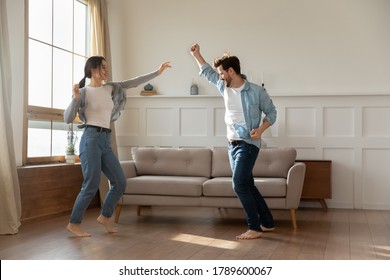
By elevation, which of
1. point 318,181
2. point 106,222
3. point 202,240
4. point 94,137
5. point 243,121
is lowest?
point 202,240

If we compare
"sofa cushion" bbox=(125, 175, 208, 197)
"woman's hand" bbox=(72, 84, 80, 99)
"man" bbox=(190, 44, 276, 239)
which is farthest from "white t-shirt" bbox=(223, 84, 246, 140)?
"woman's hand" bbox=(72, 84, 80, 99)

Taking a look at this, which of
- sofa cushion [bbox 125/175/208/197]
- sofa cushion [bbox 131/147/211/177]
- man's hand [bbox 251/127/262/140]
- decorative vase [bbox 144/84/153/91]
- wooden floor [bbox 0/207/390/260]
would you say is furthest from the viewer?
decorative vase [bbox 144/84/153/91]

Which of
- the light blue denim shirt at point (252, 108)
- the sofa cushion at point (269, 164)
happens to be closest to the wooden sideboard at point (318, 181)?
the sofa cushion at point (269, 164)

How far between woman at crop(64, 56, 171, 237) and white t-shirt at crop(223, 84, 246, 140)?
1.97 ft

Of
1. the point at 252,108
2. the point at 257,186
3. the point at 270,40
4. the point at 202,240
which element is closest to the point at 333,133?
the point at 270,40

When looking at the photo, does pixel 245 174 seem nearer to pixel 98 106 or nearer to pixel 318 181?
pixel 98 106

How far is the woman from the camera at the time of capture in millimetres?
4152

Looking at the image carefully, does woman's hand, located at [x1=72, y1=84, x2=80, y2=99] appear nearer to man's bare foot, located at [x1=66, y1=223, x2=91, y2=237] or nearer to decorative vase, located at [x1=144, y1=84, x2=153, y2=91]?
man's bare foot, located at [x1=66, y1=223, x2=91, y2=237]

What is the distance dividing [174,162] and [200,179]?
515 millimetres

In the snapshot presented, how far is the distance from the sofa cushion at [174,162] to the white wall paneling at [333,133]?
39.9 inches

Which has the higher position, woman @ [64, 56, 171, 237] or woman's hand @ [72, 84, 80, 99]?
woman's hand @ [72, 84, 80, 99]

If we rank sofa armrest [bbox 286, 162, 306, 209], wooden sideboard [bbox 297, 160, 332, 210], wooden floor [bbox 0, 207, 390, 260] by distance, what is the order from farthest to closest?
wooden sideboard [bbox 297, 160, 332, 210], sofa armrest [bbox 286, 162, 306, 209], wooden floor [bbox 0, 207, 390, 260]

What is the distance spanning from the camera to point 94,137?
414cm

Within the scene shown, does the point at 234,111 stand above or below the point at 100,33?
below
